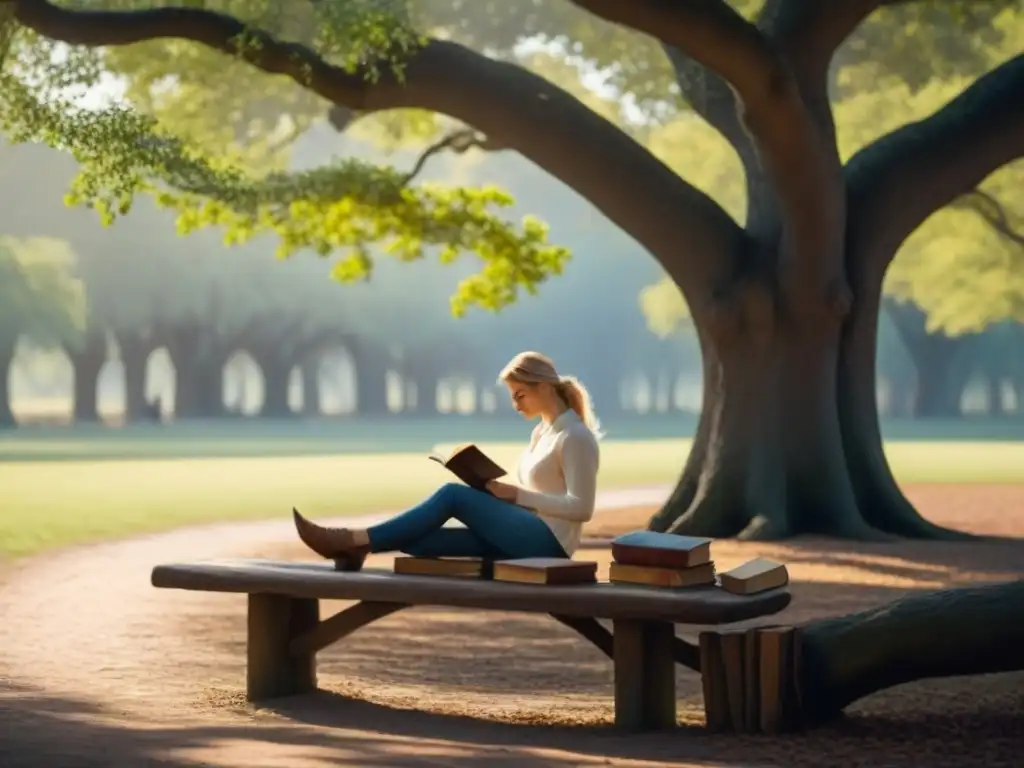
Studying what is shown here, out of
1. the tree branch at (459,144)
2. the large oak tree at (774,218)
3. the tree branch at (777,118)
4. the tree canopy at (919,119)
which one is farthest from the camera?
the tree canopy at (919,119)

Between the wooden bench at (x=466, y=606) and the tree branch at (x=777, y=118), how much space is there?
7308 mm

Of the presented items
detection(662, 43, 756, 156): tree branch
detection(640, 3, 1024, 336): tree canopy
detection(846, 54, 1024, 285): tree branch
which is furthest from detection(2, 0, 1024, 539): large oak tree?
detection(640, 3, 1024, 336): tree canopy

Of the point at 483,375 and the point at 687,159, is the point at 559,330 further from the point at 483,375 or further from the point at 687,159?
the point at 687,159

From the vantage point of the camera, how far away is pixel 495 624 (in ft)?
42.5

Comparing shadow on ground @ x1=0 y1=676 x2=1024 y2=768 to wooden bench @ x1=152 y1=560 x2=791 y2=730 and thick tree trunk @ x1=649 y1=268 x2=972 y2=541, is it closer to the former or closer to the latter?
wooden bench @ x1=152 y1=560 x2=791 y2=730

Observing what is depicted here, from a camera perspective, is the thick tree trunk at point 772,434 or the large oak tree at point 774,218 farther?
the thick tree trunk at point 772,434

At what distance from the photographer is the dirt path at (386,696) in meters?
7.11

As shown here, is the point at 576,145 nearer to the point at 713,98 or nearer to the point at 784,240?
the point at 784,240

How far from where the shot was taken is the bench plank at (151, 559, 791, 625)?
7410mm

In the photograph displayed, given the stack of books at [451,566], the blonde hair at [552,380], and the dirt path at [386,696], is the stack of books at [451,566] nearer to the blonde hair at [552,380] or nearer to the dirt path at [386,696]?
the dirt path at [386,696]

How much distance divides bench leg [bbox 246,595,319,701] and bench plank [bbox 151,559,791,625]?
25cm

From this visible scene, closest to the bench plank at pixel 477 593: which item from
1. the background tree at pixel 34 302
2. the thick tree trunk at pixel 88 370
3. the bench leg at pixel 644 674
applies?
the bench leg at pixel 644 674

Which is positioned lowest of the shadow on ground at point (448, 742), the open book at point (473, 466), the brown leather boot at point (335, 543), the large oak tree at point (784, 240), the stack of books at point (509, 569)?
the shadow on ground at point (448, 742)

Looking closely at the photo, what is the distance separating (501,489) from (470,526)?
23 centimetres
